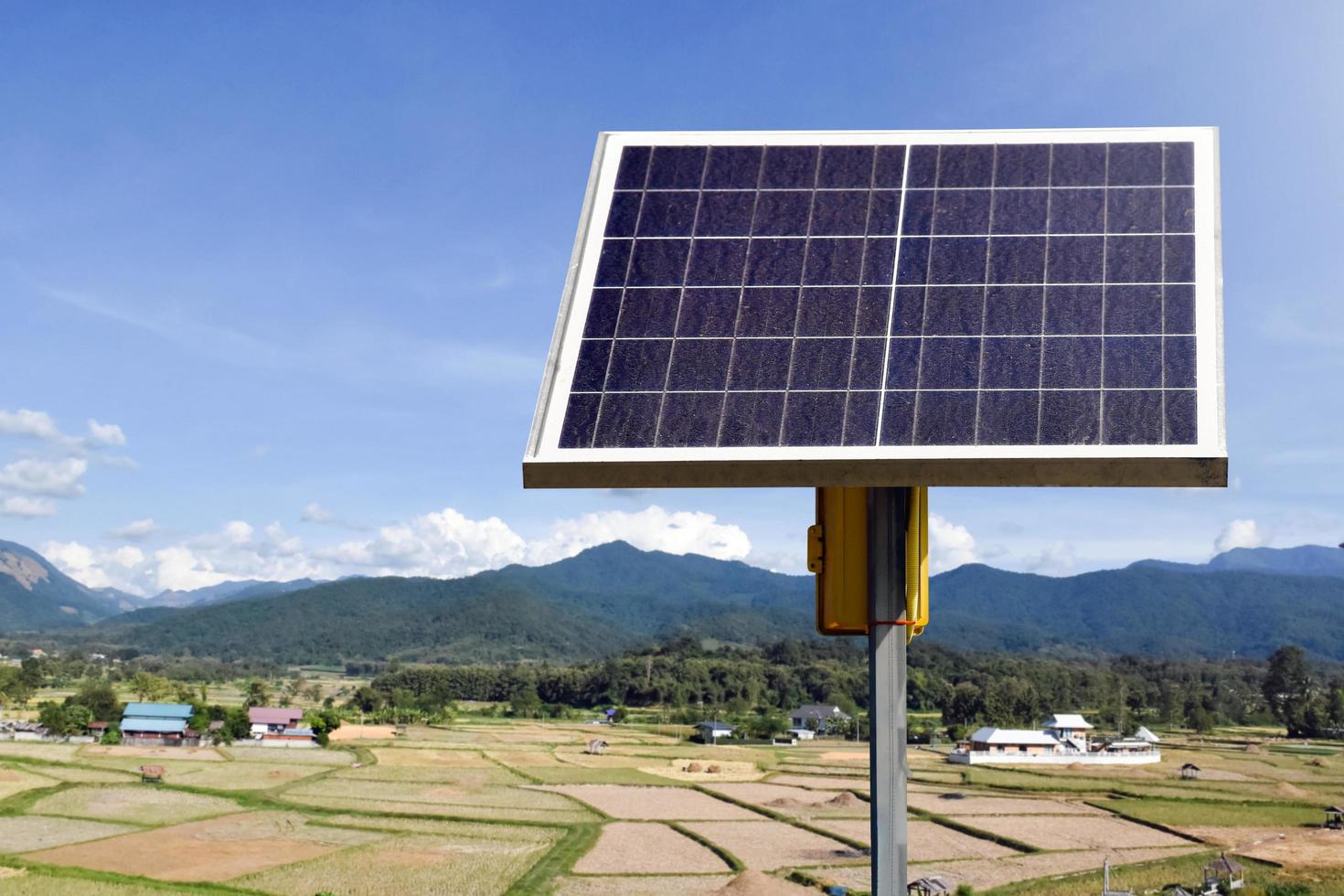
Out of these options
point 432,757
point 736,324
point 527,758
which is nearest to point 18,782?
point 432,757

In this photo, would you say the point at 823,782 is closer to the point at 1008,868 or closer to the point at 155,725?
the point at 1008,868

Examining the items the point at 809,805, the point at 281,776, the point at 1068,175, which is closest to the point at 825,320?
the point at 1068,175

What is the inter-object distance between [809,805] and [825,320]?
49477 millimetres

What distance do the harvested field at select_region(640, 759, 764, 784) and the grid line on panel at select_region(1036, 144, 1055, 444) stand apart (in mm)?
58324

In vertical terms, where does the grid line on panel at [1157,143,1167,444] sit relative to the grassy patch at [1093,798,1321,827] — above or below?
above

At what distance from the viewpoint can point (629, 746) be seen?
79.1 m

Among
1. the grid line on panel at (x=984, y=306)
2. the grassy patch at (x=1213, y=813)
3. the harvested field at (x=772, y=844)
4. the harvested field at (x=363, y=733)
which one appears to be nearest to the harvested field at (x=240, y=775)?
the harvested field at (x=363, y=733)

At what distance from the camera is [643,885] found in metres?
39.4

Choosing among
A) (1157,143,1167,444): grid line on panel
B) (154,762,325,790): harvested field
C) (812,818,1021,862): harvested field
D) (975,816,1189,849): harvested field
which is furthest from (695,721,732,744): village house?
(1157,143,1167,444): grid line on panel

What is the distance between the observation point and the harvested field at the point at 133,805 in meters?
51.9

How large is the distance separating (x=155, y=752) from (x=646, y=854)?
134 ft

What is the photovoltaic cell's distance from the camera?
28.6 feet

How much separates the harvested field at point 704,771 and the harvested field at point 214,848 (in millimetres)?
21646

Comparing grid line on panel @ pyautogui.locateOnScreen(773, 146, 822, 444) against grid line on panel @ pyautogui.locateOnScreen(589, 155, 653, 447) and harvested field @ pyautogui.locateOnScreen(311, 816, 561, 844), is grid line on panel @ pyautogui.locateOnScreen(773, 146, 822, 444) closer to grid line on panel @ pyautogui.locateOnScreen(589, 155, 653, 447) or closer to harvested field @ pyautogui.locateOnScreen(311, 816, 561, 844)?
grid line on panel @ pyautogui.locateOnScreen(589, 155, 653, 447)
